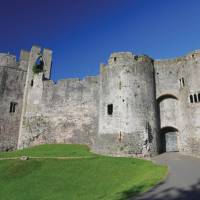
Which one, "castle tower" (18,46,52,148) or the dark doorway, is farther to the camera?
"castle tower" (18,46,52,148)

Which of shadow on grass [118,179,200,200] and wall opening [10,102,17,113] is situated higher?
wall opening [10,102,17,113]

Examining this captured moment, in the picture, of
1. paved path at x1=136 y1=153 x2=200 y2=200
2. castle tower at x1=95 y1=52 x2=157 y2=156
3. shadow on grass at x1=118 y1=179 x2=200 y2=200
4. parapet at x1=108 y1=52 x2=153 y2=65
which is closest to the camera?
shadow on grass at x1=118 y1=179 x2=200 y2=200

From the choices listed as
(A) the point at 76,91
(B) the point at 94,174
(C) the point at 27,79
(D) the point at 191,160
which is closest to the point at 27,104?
(C) the point at 27,79

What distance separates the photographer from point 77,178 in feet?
51.5

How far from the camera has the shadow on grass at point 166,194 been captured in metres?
10.8

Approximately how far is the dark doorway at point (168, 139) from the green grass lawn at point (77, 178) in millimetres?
6609

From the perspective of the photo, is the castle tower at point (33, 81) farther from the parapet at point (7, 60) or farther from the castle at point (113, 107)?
the parapet at point (7, 60)

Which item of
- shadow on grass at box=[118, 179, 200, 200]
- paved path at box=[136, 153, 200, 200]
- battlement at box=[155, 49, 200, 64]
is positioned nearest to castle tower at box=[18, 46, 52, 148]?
battlement at box=[155, 49, 200, 64]

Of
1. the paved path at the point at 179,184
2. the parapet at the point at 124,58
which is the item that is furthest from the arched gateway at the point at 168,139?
the parapet at the point at 124,58

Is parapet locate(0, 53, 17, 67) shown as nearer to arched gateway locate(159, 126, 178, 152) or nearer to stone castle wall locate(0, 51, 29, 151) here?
stone castle wall locate(0, 51, 29, 151)

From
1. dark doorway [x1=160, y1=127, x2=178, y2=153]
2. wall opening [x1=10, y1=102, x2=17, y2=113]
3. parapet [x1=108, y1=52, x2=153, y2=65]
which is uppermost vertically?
parapet [x1=108, y1=52, x2=153, y2=65]

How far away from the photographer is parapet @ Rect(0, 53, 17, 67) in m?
33.4

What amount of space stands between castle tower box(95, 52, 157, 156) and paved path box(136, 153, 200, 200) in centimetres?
339

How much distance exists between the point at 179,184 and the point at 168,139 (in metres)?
12.7
